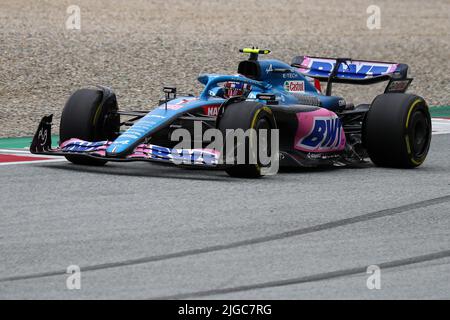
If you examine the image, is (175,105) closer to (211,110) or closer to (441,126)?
(211,110)

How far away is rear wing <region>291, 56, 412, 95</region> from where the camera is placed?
→ 1205cm

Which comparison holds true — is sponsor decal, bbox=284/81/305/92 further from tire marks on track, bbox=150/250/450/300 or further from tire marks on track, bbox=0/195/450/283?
tire marks on track, bbox=150/250/450/300

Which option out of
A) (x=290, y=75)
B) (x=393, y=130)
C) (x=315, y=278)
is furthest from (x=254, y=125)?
(x=315, y=278)

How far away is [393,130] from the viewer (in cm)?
→ 1097

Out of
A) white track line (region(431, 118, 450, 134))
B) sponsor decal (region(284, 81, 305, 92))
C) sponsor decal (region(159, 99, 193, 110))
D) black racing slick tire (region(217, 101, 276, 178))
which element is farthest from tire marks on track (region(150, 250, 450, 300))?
white track line (region(431, 118, 450, 134))

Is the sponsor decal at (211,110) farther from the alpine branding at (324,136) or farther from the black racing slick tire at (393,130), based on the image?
the black racing slick tire at (393,130)

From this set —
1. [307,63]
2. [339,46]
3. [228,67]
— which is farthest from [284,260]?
[339,46]

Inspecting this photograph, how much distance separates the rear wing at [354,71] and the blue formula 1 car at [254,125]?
0.08m

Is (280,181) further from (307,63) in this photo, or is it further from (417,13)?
(417,13)

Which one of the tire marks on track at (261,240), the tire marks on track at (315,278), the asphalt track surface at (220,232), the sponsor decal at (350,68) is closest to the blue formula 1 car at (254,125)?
the asphalt track surface at (220,232)

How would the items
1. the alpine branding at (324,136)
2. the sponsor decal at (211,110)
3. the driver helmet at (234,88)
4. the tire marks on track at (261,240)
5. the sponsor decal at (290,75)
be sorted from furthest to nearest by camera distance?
the sponsor decal at (290,75) → the driver helmet at (234,88) → the alpine branding at (324,136) → the sponsor decal at (211,110) → the tire marks on track at (261,240)

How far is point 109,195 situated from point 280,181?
5.44 ft

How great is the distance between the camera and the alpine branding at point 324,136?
10969mm

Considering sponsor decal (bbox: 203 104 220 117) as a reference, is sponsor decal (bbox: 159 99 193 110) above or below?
above
